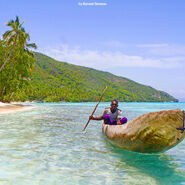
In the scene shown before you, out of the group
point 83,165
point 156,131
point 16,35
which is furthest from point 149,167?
point 16,35

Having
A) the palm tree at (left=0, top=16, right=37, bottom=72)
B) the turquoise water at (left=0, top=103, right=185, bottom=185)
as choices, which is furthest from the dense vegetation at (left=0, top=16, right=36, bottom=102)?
the turquoise water at (left=0, top=103, right=185, bottom=185)

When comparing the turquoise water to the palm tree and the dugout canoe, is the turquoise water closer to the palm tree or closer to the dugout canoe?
the dugout canoe

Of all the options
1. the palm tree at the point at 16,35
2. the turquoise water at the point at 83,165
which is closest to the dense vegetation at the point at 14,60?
the palm tree at the point at 16,35

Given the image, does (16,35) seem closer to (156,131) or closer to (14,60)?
(14,60)

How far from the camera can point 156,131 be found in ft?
20.8

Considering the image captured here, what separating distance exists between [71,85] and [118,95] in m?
50.3

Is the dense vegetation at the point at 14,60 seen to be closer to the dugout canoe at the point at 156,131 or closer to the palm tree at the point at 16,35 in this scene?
the palm tree at the point at 16,35

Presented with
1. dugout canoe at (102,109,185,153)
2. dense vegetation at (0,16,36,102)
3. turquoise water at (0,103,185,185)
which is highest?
dense vegetation at (0,16,36,102)

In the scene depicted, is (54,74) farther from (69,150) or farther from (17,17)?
(69,150)

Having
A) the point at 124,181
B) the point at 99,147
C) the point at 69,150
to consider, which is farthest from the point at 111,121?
the point at 124,181

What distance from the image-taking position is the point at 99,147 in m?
8.87

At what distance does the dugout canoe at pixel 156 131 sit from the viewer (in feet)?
20.6

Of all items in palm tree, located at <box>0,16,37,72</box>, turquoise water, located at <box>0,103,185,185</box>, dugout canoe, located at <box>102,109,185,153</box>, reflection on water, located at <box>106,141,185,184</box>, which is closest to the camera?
turquoise water, located at <box>0,103,185,185</box>

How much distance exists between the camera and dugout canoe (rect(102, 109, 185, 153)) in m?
6.27
